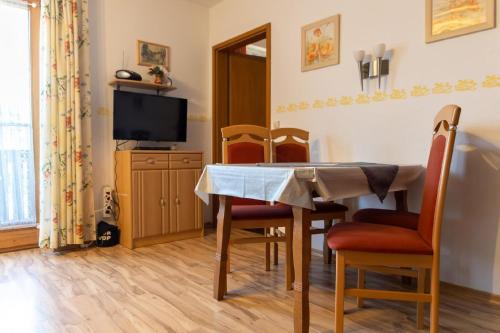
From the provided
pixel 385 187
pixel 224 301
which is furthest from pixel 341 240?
pixel 224 301

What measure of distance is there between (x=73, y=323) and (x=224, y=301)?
78cm

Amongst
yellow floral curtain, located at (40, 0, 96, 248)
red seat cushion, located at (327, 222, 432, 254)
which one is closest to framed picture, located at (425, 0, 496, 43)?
red seat cushion, located at (327, 222, 432, 254)

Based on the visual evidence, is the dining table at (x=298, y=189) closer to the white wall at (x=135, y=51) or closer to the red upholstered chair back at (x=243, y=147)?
the red upholstered chair back at (x=243, y=147)

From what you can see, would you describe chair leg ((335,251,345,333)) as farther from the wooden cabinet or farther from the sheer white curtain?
the sheer white curtain

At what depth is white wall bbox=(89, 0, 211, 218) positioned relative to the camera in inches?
136

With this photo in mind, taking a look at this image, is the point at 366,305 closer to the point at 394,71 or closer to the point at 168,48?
the point at 394,71

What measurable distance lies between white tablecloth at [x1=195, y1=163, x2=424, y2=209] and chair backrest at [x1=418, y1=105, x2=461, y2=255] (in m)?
0.29

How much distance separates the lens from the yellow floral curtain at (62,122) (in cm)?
300

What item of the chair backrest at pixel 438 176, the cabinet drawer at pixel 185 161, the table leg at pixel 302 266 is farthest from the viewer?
the cabinet drawer at pixel 185 161

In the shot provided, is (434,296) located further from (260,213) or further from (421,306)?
(260,213)

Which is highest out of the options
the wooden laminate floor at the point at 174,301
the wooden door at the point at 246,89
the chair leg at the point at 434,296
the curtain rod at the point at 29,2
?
the curtain rod at the point at 29,2

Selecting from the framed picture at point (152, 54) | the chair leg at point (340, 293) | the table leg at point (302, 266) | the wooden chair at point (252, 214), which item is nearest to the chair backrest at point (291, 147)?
the wooden chair at point (252, 214)

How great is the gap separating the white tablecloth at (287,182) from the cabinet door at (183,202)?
153cm

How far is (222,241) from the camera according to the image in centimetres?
199
